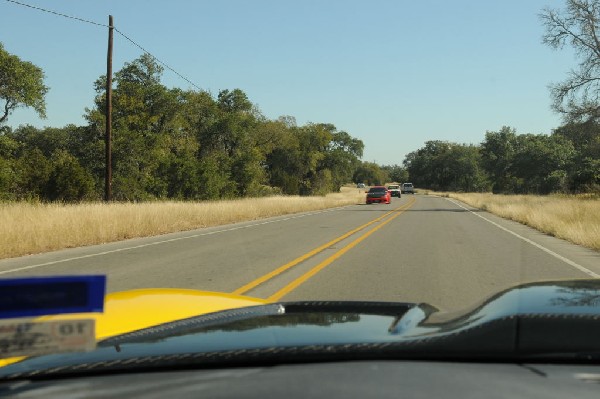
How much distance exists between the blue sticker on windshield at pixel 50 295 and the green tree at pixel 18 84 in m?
35.5

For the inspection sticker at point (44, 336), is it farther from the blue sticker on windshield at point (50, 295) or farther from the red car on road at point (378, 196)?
the red car on road at point (378, 196)

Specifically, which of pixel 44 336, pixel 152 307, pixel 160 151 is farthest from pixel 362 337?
pixel 160 151

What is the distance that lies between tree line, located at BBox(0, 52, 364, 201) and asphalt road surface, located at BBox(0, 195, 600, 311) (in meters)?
18.2

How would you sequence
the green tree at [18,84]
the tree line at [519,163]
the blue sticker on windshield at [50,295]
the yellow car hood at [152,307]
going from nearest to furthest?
the blue sticker on windshield at [50,295]
the yellow car hood at [152,307]
the green tree at [18,84]
the tree line at [519,163]

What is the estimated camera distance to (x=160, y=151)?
44.7 metres

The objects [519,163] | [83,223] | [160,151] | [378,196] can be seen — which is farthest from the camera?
[519,163]

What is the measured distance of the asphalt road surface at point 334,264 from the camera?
8383 mm

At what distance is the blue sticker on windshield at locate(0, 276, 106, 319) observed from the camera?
150cm

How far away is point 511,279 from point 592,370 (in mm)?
7675

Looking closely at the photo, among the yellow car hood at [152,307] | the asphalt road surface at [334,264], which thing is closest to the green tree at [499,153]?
the asphalt road surface at [334,264]

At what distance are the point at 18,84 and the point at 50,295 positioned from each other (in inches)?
1407

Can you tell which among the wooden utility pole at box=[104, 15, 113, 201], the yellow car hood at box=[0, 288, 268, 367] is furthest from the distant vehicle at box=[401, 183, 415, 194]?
the yellow car hood at box=[0, 288, 268, 367]

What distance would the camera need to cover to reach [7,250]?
13078 mm

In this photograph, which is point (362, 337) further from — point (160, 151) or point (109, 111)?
point (160, 151)
